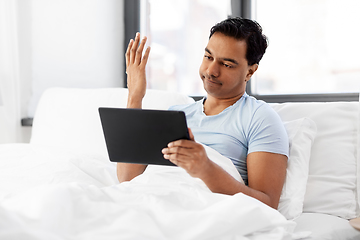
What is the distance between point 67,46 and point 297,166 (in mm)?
1586

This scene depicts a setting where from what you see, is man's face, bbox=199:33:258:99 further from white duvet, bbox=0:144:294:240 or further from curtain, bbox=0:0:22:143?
curtain, bbox=0:0:22:143

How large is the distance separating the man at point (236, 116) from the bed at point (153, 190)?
8 cm

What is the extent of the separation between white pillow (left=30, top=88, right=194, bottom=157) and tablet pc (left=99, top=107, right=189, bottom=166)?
2.08ft

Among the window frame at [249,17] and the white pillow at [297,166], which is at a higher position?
the window frame at [249,17]

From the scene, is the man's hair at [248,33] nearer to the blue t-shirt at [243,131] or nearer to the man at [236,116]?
the man at [236,116]

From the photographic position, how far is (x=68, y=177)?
4.43 ft

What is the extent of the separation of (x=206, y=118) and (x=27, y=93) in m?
1.29

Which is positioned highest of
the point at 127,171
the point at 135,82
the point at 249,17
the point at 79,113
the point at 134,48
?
the point at 249,17

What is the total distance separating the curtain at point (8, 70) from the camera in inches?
78.6

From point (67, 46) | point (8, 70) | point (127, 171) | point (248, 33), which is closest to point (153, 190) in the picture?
point (127, 171)

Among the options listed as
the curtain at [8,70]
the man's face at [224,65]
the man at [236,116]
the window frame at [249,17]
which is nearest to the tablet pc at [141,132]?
the man at [236,116]

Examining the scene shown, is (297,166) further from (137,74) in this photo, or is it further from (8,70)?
(8,70)

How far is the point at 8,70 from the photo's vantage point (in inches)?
79.9

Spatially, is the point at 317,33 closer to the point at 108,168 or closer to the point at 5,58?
the point at 108,168
